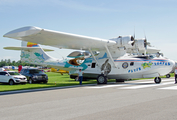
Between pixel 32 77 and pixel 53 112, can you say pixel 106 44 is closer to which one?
pixel 32 77

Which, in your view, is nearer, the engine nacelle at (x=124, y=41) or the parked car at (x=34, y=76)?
the engine nacelle at (x=124, y=41)

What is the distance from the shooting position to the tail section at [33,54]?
72.5ft

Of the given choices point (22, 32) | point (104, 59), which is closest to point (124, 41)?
point (104, 59)

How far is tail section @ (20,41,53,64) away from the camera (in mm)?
22109

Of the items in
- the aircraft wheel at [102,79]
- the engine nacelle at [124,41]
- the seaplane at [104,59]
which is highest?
the engine nacelle at [124,41]

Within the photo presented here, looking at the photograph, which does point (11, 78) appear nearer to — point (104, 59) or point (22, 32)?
point (22, 32)

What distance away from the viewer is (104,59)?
66.6 feet

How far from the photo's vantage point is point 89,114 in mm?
5910

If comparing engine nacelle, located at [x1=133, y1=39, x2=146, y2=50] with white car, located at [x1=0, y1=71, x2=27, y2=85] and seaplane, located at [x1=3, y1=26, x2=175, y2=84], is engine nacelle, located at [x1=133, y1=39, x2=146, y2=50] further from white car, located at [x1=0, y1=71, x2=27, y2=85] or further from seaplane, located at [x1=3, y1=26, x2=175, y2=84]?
white car, located at [x1=0, y1=71, x2=27, y2=85]

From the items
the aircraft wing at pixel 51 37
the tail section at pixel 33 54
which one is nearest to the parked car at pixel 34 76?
the tail section at pixel 33 54

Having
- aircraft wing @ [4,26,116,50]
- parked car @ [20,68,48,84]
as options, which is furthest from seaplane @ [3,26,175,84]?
parked car @ [20,68,48,84]

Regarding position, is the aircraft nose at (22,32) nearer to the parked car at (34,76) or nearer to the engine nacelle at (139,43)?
the parked car at (34,76)

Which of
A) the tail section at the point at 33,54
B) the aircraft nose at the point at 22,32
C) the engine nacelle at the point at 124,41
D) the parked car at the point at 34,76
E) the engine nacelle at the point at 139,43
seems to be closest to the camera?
the aircraft nose at the point at 22,32

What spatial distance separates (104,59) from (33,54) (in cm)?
852
